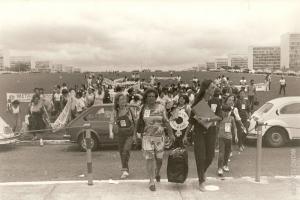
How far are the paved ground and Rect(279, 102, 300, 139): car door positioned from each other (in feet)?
13.1

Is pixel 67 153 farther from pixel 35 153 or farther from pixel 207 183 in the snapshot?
pixel 207 183

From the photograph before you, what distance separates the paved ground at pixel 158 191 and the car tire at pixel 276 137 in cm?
387

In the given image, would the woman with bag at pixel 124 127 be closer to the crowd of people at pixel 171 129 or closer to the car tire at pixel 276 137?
the crowd of people at pixel 171 129

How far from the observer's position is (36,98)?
12.6 m

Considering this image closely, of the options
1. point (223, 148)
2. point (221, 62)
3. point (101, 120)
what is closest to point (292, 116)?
point (223, 148)

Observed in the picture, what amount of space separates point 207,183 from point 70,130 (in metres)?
4.99

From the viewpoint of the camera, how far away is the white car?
35.1 ft

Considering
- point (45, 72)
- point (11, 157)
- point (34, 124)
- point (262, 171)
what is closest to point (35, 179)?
point (11, 157)

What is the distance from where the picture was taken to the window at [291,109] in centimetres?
1086

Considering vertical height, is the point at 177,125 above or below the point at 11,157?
above

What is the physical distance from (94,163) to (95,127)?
171 cm

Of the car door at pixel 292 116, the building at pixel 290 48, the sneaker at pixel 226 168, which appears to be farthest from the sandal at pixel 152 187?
the building at pixel 290 48

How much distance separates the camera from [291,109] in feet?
35.7

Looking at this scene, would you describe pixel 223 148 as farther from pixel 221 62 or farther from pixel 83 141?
pixel 221 62
